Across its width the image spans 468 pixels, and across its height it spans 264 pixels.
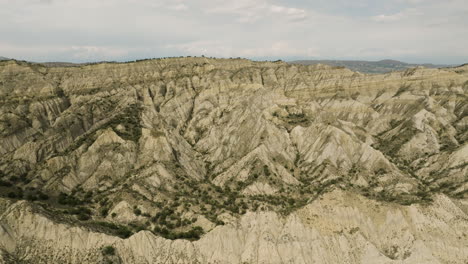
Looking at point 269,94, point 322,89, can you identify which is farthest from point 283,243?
point 322,89

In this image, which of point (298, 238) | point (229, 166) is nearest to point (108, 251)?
point (298, 238)

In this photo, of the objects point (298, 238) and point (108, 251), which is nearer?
point (108, 251)

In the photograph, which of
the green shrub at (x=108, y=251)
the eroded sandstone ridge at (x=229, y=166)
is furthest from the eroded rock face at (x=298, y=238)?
the green shrub at (x=108, y=251)

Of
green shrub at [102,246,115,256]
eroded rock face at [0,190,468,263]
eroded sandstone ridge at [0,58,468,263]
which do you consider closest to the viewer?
green shrub at [102,246,115,256]

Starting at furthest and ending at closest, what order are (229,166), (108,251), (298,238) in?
1. (229,166)
2. (298,238)
3. (108,251)

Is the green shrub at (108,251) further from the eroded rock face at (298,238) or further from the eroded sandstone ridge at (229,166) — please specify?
the eroded rock face at (298,238)

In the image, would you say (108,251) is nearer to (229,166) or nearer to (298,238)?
(298,238)

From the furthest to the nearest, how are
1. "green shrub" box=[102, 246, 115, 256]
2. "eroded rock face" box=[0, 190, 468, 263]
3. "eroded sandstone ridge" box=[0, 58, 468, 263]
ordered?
"eroded sandstone ridge" box=[0, 58, 468, 263] → "eroded rock face" box=[0, 190, 468, 263] → "green shrub" box=[102, 246, 115, 256]

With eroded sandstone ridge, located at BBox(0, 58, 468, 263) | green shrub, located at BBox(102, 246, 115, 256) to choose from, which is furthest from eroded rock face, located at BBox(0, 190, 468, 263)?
green shrub, located at BBox(102, 246, 115, 256)

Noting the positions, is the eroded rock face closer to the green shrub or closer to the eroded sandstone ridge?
the eroded sandstone ridge

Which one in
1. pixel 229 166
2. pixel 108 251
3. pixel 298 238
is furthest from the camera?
pixel 229 166
